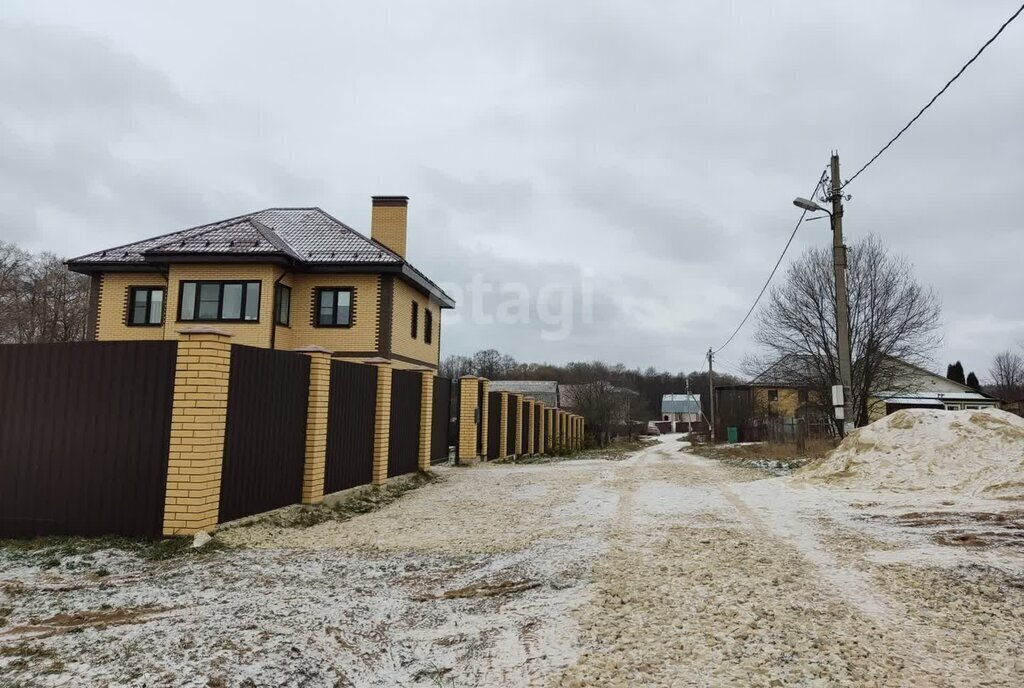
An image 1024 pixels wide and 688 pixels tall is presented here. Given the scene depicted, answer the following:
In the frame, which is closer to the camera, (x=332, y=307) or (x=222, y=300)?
(x=222, y=300)

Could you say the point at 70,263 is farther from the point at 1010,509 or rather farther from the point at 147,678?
the point at 1010,509

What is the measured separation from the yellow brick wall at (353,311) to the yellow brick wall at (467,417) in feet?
10.6

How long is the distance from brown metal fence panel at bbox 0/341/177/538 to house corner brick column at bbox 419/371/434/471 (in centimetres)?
767

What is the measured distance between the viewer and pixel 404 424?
12664 millimetres

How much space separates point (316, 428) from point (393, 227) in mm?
14761

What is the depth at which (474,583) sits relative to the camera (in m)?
5.05

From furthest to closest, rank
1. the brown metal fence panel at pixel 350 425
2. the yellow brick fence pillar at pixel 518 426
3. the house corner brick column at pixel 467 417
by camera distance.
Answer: the yellow brick fence pillar at pixel 518 426
the house corner brick column at pixel 467 417
the brown metal fence panel at pixel 350 425

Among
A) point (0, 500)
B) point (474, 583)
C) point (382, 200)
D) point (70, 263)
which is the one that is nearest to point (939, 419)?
point (474, 583)

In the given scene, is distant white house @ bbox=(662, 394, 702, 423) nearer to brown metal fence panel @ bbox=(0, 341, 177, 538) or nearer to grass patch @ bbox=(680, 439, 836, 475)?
grass patch @ bbox=(680, 439, 836, 475)

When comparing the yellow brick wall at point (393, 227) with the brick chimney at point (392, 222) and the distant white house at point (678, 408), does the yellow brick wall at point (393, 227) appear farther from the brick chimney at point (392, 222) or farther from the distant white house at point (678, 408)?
the distant white house at point (678, 408)

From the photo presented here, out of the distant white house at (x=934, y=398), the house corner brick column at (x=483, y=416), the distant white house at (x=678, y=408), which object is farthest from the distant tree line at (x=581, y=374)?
the house corner brick column at (x=483, y=416)

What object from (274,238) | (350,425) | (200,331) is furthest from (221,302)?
(200,331)

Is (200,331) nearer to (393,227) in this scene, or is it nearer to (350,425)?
(350,425)

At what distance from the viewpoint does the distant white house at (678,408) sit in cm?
9485
